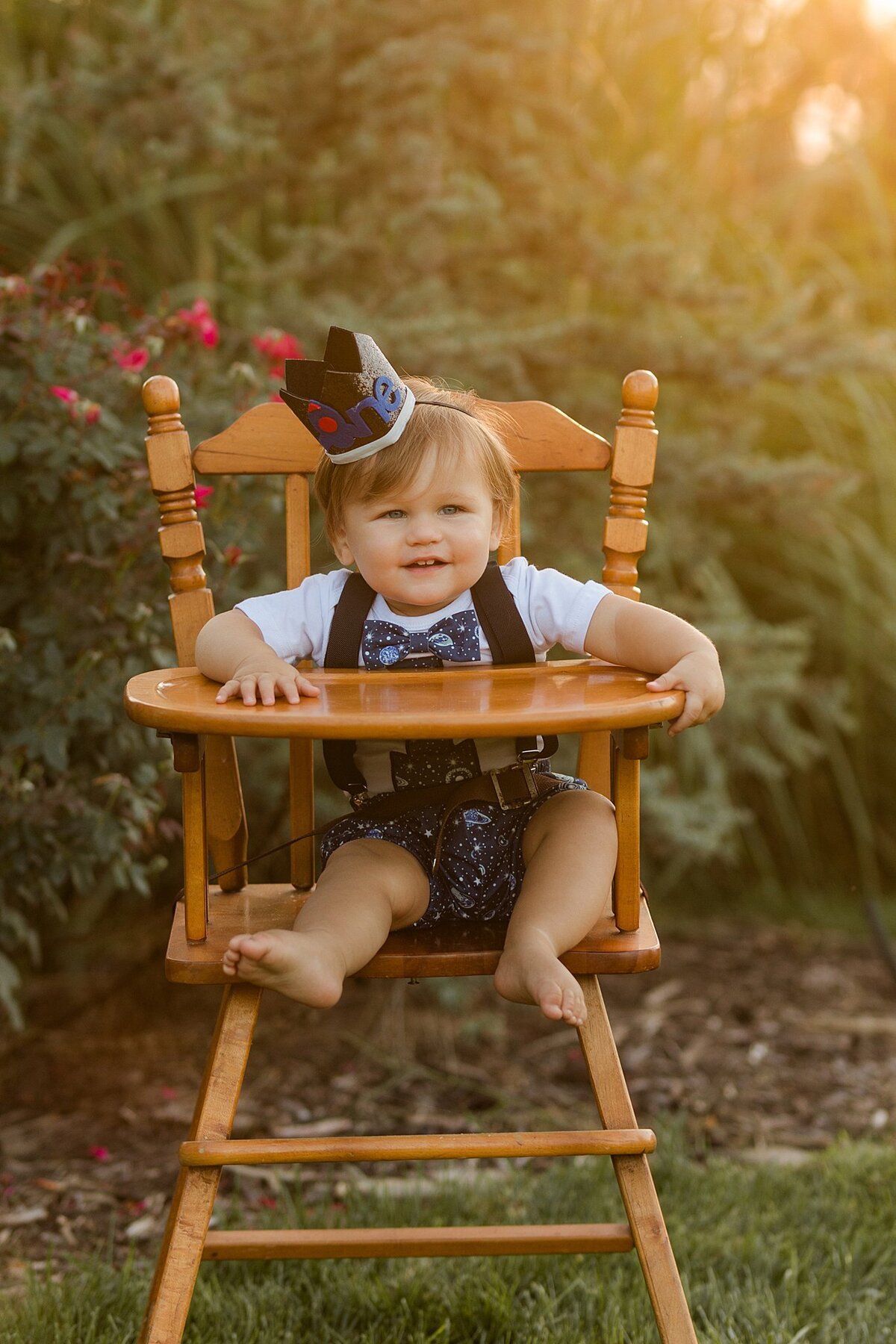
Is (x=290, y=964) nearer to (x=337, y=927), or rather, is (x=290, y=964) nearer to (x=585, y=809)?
(x=337, y=927)

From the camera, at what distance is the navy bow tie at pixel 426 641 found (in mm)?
1896

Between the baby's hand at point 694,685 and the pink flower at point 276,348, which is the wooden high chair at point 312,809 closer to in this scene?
the baby's hand at point 694,685

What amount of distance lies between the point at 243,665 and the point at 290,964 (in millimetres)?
391

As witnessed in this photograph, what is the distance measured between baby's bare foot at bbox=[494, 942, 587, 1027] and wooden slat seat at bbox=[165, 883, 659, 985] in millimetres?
74

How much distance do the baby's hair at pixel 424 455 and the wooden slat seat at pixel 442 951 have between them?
22.5 inches

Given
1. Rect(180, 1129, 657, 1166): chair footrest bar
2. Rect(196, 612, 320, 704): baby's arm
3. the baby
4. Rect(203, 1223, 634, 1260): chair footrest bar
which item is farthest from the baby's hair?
Rect(203, 1223, 634, 1260): chair footrest bar

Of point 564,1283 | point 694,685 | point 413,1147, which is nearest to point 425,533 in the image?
point 694,685

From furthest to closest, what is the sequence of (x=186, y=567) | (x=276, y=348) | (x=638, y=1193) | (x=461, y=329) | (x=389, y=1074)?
(x=461, y=329) → (x=389, y=1074) → (x=276, y=348) → (x=186, y=567) → (x=638, y=1193)

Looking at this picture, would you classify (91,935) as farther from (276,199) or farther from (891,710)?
(891,710)

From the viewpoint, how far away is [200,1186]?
174cm

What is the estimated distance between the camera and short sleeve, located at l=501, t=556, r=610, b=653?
1.88 m

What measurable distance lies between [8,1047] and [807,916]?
2.20 metres

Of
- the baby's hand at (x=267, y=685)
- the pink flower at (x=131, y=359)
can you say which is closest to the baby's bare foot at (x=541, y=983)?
the baby's hand at (x=267, y=685)

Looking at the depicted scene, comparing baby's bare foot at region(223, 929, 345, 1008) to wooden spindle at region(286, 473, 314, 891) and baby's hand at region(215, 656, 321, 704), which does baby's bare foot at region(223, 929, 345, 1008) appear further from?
wooden spindle at region(286, 473, 314, 891)
